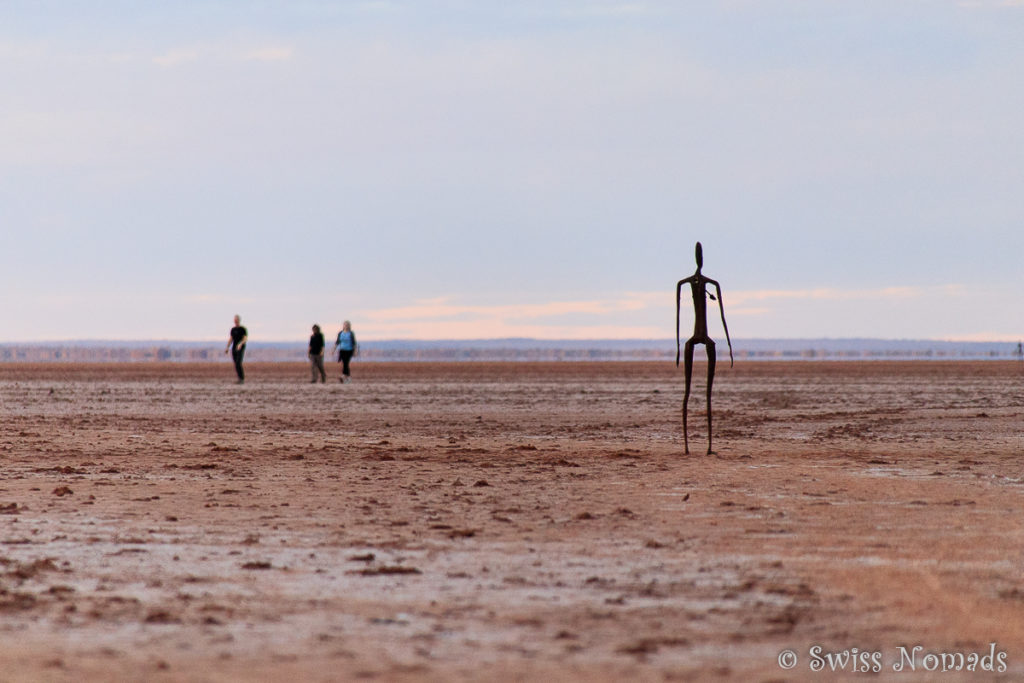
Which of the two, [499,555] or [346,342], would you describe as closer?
[499,555]

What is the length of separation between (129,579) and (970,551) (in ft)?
16.4

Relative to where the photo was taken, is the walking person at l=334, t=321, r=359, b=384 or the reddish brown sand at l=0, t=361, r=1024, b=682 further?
the walking person at l=334, t=321, r=359, b=384

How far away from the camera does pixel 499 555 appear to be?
738 centimetres

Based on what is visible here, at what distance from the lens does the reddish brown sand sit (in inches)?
201

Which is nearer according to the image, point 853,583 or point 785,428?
point 853,583

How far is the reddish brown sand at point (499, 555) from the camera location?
5.10 m

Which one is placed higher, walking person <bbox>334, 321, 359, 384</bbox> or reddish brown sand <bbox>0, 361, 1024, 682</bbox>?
walking person <bbox>334, 321, 359, 384</bbox>

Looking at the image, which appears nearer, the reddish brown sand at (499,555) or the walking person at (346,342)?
the reddish brown sand at (499,555)

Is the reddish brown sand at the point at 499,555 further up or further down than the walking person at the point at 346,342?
further down

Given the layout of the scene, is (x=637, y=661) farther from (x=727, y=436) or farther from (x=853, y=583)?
(x=727, y=436)

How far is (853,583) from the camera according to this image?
6.41 meters

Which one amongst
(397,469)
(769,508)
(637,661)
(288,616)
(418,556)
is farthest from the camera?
(397,469)

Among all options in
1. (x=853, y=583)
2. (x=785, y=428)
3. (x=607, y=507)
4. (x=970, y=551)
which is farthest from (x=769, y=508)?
(x=785, y=428)

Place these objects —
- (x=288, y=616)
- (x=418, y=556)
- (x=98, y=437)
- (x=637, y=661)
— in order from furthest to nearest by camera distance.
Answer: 1. (x=98, y=437)
2. (x=418, y=556)
3. (x=288, y=616)
4. (x=637, y=661)
